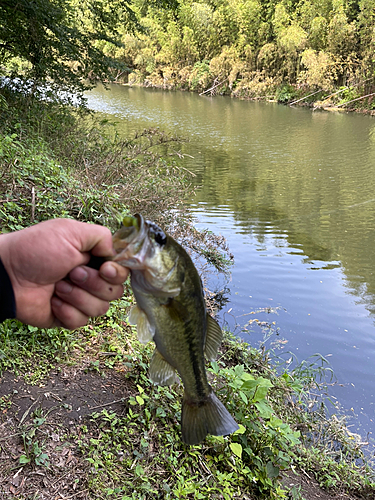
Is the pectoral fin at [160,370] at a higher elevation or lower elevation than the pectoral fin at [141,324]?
lower

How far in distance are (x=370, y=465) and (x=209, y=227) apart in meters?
6.98

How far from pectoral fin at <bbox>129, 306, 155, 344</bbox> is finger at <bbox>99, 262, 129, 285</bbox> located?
0.48 ft

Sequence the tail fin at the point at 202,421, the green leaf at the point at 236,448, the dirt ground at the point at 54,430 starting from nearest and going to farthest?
the tail fin at the point at 202,421 < the dirt ground at the point at 54,430 < the green leaf at the point at 236,448

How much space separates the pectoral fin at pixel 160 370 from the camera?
1.76 m

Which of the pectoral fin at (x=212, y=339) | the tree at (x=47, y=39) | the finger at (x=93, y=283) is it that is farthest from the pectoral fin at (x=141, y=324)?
the tree at (x=47, y=39)

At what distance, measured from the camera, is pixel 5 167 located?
16.6 ft

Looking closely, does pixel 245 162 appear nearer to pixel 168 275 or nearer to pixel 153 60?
pixel 168 275

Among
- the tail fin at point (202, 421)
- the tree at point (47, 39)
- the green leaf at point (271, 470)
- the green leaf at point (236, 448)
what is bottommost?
the green leaf at point (271, 470)

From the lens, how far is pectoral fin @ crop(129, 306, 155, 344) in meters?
1.53

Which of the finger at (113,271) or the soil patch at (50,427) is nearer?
the finger at (113,271)

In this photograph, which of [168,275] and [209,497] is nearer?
[168,275]

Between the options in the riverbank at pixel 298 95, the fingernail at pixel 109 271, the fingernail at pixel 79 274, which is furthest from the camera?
the riverbank at pixel 298 95

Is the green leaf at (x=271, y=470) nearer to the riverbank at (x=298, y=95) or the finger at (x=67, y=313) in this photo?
the finger at (x=67, y=313)

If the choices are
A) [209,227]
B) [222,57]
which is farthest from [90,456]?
[222,57]
